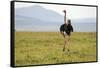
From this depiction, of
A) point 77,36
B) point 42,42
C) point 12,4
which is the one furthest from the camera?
point 77,36

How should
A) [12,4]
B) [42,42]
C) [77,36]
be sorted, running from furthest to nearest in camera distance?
[77,36] < [42,42] < [12,4]

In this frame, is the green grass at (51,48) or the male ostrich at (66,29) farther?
the male ostrich at (66,29)

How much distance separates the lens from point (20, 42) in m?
2.06

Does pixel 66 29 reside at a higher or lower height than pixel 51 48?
higher

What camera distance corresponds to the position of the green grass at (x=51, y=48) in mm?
2064

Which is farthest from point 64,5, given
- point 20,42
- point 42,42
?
point 20,42

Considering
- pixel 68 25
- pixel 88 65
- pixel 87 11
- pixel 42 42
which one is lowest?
pixel 88 65

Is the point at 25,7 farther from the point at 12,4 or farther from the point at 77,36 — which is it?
the point at 77,36

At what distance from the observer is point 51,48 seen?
2.18 m

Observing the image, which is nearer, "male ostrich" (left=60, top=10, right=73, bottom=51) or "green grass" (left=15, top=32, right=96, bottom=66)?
"green grass" (left=15, top=32, right=96, bottom=66)

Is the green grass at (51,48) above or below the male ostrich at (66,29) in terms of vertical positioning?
below

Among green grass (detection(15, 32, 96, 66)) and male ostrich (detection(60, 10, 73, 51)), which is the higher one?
male ostrich (detection(60, 10, 73, 51))

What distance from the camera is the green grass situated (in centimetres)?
206

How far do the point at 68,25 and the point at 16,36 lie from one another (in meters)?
0.52
